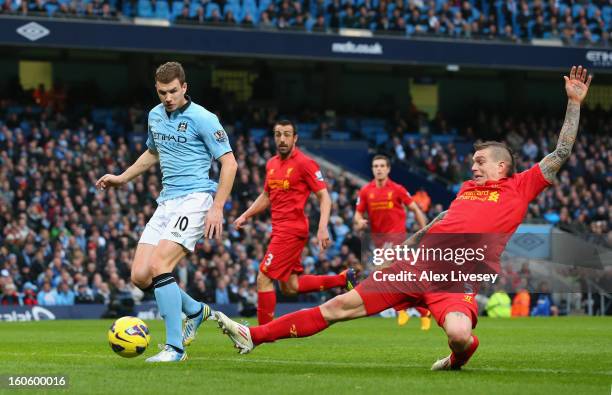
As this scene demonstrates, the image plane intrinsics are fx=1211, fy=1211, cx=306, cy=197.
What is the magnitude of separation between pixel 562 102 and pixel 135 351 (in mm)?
37914

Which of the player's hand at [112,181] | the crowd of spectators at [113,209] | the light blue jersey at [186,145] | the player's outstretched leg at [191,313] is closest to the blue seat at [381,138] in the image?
the crowd of spectators at [113,209]

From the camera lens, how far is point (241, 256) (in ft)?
90.5

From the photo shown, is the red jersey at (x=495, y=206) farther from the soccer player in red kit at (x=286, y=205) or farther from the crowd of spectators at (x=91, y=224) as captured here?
the crowd of spectators at (x=91, y=224)

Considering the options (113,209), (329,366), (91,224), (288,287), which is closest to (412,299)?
(329,366)

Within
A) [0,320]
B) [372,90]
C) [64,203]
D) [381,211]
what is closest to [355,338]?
[381,211]

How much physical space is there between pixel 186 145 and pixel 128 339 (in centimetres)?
181

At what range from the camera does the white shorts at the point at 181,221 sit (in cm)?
1043

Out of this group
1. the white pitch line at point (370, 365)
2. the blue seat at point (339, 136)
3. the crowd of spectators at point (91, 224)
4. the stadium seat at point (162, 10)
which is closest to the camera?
the white pitch line at point (370, 365)

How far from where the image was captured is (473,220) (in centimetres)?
935

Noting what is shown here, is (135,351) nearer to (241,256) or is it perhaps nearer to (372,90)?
(241,256)

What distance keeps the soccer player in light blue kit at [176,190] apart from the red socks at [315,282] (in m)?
4.83

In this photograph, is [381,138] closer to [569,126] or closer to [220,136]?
[220,136]

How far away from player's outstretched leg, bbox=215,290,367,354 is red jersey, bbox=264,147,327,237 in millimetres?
5113

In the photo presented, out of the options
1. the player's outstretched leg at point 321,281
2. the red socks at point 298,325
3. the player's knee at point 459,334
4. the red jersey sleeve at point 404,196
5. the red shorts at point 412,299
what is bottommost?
the player's outstretched leg at point 321,281
